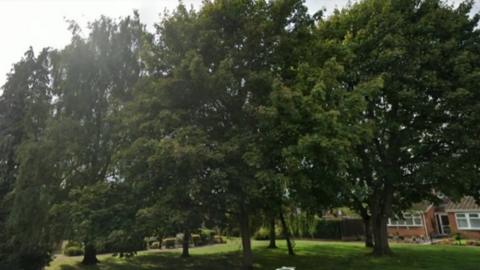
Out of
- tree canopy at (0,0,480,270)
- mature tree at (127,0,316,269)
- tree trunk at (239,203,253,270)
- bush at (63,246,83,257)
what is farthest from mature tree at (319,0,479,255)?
bush at (63,246,83,257)

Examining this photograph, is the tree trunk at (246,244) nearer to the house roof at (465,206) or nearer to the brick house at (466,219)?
the brick house at (466,219)

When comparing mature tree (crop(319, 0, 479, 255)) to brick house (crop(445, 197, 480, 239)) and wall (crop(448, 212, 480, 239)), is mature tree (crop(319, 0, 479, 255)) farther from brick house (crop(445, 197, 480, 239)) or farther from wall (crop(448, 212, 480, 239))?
wall (crop(448, 212, 480, 239))

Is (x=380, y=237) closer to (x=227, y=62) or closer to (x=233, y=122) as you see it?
(x=233, y=122)

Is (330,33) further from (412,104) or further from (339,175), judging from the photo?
(339,175)

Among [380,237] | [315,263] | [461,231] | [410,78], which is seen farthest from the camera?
[461,231]

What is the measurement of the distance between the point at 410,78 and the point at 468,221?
21.5 meters

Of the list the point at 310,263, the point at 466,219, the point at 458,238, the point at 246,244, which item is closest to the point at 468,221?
the point at 466,219

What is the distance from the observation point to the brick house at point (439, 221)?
30.6m

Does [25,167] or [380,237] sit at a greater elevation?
[25,167]

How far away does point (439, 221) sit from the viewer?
35719 millimetres

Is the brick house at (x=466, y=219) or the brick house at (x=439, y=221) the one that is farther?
the brick house at (x=439, y=221)

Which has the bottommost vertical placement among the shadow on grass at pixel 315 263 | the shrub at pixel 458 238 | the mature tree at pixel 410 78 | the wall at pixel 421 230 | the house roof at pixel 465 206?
the shadow on grass at pixel 315 263

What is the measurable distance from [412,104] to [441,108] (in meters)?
1.28

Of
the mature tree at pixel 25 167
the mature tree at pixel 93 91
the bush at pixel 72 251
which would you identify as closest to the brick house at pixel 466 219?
the mature tree at pixel 93 91
